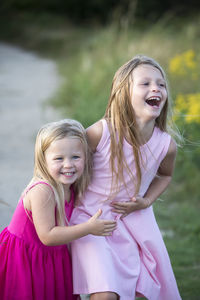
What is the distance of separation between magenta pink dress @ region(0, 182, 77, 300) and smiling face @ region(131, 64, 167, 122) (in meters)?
0.68

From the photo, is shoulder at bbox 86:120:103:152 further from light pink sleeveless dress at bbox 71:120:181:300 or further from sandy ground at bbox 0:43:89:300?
sandy ground at bbox 0:43:89:300

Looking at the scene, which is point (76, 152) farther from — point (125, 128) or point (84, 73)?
point (84, 73)

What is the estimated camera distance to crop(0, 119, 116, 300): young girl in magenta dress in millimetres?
1909

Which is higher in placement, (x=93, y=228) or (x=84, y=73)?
(x=84, y=73)

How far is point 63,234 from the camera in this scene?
6.23 ft

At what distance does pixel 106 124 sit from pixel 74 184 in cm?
32

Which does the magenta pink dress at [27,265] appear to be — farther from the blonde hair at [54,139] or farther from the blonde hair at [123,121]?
the blonde hair at [123,121]

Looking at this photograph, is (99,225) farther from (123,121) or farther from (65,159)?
(123,121)

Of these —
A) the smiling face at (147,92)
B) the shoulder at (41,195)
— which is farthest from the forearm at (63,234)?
the smiling face at (147,92)

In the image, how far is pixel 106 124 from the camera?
2.11 meters

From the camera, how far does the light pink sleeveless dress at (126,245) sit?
6.60ft

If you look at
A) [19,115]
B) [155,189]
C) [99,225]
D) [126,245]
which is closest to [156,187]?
[155,189]

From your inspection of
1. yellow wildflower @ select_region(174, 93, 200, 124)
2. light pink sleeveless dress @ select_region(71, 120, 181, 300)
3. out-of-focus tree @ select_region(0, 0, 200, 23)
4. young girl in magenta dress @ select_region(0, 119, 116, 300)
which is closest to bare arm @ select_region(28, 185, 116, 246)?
young girl in magenta dress @ select_region(0, 119, 116, 300)

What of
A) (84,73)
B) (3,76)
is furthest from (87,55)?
(3,76)
